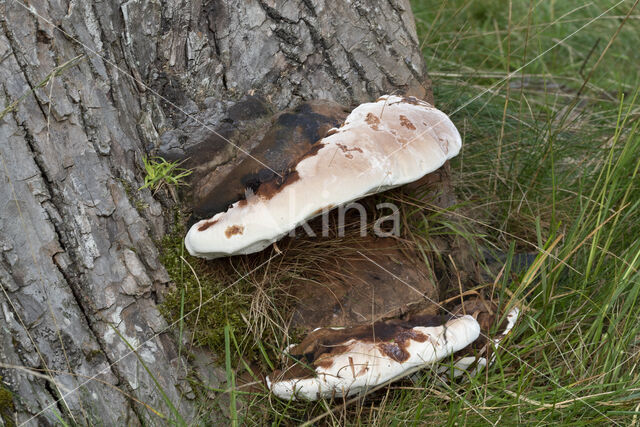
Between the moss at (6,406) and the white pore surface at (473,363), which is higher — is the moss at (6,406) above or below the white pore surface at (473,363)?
Result: above

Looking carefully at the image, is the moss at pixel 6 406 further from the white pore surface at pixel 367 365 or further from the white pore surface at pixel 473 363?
the white pore surface at pixel 473 363

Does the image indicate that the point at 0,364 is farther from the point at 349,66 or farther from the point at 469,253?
the point at 469,253

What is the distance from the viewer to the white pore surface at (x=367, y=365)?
1.77 m

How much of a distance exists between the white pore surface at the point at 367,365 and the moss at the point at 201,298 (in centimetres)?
30

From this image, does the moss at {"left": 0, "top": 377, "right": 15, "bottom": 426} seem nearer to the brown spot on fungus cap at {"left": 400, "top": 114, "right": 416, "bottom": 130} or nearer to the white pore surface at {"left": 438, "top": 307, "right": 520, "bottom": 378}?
the white pore surface at {"left": 438, "top": 307, "right": 520, "bottom": 378}

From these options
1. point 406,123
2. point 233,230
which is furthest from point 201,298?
point 406,123

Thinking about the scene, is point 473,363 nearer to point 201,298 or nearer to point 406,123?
point 406,123

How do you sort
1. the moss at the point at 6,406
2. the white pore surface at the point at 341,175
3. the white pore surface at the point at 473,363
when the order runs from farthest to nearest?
the white pore surface at the point at 473,363 → the moss at the point at 6,406 → the white pore surface at the point at 341,175

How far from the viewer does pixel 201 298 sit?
79.8 inches

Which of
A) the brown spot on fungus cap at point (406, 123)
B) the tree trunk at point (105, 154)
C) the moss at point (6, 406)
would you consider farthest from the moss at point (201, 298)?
the brown spot on fungus cap at point (406, 123)

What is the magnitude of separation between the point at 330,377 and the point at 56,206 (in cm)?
101

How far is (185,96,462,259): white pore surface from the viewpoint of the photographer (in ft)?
5.79

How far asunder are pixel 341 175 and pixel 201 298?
68 centimetres

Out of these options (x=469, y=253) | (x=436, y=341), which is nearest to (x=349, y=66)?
(x=469, y=253)
